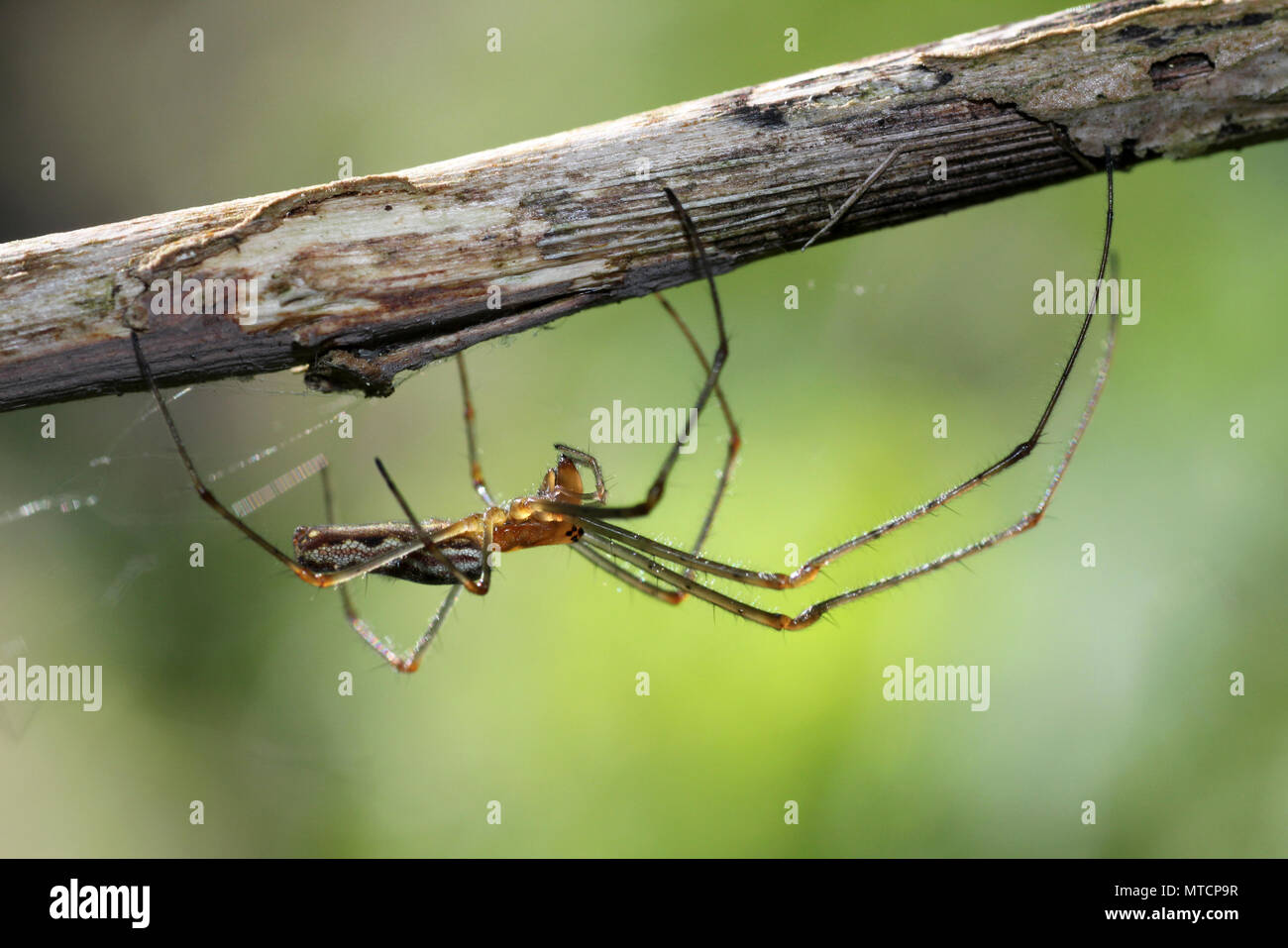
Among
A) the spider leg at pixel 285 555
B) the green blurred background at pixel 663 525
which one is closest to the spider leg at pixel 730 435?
the green blurred background at pixel 663 525

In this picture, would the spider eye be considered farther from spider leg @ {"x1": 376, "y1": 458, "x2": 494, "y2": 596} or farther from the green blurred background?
the green blurred background

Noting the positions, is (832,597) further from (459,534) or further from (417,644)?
(417,644)

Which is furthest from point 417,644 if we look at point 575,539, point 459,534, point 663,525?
point 663,525

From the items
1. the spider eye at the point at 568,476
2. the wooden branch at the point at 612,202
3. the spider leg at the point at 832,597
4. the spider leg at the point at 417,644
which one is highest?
the wooden branch at the point at 612,202

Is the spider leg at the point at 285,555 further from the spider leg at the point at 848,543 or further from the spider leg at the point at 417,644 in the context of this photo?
the spider leg at the point at 848,543

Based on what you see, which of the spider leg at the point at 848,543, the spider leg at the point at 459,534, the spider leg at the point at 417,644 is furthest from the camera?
the spider leg at the point at 417,644
